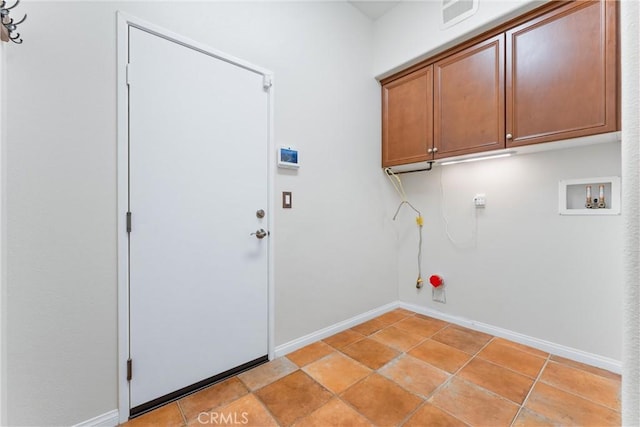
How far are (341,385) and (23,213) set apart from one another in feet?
6.21

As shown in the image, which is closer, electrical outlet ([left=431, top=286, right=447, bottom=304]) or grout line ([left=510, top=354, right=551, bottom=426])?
grout line ([left=510, top=354, right=551, bottom=426])

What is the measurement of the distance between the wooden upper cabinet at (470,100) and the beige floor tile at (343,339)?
174 cm

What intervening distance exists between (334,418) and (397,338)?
107 centimetres

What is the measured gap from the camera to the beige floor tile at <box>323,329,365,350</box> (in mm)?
2295

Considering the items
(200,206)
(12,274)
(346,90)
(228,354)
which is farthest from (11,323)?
(346,90)

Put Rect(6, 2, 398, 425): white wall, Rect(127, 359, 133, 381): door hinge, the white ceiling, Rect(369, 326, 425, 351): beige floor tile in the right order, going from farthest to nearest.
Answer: the white ceiling
Rect(369, 326, 425, 351): beige floor tile
Rect(127, 359, 133, 381): door hinge
Rect(6, 2, 398, 425): white wall

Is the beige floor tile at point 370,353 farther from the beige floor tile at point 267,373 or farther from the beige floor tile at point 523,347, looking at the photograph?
the beige floor tile at point 523,347

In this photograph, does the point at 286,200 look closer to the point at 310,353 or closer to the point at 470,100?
the point at 310,353

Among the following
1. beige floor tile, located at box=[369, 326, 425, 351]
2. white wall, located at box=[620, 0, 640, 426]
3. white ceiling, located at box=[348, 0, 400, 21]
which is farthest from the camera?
white ceiling, located at box=[348, 0, 400, 21]

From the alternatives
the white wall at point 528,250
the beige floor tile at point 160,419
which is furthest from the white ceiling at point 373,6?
the beige floor tile at point 160,419

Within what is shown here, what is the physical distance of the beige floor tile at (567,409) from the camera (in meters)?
1.41

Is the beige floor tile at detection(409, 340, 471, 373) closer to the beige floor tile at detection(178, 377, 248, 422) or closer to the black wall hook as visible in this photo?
the beige floor tile at detection(178, 377, 248, 422)

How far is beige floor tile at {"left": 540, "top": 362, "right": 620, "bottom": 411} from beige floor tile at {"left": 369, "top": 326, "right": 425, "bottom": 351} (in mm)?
836

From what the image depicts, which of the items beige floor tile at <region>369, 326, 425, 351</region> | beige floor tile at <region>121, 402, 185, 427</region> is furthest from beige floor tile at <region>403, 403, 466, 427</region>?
beige floor tile at <region>121, 402, 185, 427</region>
